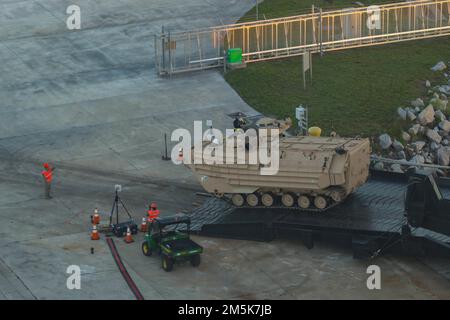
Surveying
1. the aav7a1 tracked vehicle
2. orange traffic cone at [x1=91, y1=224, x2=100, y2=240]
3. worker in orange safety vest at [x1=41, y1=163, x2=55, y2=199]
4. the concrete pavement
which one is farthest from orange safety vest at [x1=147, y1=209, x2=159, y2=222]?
worker in orange safety vest at [x1=41, y1=163, x2=55, y2=199]

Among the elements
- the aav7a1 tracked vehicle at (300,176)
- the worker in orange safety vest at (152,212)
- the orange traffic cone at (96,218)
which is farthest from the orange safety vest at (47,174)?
the aav7a1 tracked vehicle at (300,176)

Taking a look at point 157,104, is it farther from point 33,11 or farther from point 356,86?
point 33,11

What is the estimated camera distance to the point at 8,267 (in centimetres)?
3322

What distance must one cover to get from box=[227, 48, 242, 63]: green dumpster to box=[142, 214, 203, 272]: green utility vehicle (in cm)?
1784

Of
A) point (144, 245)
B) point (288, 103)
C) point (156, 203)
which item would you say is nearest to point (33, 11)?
point (288, 103)

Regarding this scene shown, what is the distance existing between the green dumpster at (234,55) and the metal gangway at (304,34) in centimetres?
31

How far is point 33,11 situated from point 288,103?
17.5 metres

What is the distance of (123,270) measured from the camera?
33.1 meters

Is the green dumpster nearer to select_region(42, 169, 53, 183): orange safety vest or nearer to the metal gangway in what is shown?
the metal gangway

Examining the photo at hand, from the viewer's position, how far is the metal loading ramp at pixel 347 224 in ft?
109

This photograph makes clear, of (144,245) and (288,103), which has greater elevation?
(288,103)

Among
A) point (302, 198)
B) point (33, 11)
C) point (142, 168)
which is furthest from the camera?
point (33, 11)

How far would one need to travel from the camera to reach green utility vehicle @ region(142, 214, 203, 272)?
3275 centimetres

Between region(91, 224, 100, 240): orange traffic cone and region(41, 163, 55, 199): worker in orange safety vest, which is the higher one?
region(41, 163, 55, 199): worker in orange safety vest
